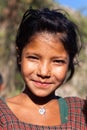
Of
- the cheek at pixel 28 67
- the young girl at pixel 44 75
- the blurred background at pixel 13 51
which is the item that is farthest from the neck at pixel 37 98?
the blurred background at pixel 13 51

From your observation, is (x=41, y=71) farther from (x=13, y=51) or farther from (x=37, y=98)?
(x=13, y=51)

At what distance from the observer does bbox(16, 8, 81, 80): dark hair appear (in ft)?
6.01

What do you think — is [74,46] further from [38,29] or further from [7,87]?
[7,87]

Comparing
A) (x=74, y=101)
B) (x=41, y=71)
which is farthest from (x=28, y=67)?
(x=74, y=101)

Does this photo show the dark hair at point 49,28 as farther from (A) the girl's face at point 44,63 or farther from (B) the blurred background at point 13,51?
(B) the blurred background at point 13,51

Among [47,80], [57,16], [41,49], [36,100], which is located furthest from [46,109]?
[57,16]

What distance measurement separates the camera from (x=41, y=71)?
5.73ft

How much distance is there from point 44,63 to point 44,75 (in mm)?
49

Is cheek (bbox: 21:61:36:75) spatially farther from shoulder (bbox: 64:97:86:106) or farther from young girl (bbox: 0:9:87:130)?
shoulder (bbox: 64:97:86:106)

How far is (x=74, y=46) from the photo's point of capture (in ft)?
6.29

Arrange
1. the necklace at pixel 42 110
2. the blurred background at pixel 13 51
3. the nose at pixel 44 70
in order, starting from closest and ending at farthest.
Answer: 1. the nose at pixel 44 70
2. the necklace at pixel 42 110
3. the blurred background at pixel 13 51

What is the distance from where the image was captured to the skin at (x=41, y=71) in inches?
69.2

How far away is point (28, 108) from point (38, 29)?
0.35 meters

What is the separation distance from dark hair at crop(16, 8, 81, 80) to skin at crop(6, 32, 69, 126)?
0.11 feet
